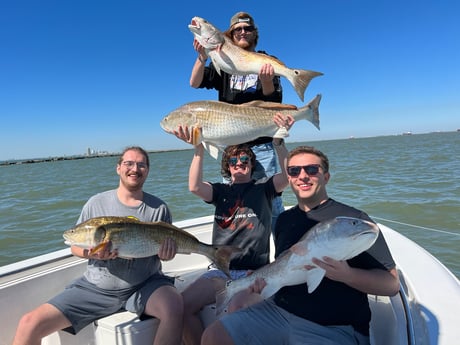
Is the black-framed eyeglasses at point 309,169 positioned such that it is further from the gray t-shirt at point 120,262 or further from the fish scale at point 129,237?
the gray t-shirt at point 120,262

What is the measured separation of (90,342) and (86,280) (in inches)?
29.8

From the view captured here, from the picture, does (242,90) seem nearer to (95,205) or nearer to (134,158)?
(134,158)

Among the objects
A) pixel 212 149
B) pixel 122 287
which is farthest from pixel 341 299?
pixel 122 287

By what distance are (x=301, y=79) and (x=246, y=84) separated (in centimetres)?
96

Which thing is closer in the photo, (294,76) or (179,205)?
(294,76)

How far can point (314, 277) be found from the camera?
6.93ft

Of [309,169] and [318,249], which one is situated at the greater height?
[309,169]

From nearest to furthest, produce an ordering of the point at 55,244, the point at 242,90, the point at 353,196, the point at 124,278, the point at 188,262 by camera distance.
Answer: the point at 124,278 < the point at 242,90 < the point at 188,262 < the point at 55,244 < the point at 353,196

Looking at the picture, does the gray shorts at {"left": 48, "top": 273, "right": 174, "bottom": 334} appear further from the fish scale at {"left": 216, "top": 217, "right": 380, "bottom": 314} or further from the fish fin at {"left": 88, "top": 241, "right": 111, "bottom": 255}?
the fish scale at {"left": 216, "top": 217, "right": 380, "bottom": 314}

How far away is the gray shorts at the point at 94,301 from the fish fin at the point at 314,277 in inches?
62.5

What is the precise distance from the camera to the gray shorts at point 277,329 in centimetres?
229

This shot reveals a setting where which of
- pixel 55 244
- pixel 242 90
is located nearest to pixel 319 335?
pixel 242 90

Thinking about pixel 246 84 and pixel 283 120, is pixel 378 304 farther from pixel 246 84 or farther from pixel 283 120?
pixel 246 84

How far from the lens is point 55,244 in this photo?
10094 mm
